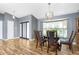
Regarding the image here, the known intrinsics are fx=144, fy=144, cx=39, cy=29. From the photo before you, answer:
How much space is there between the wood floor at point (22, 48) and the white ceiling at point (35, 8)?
0.54 metres

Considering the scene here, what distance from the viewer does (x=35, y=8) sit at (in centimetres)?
289

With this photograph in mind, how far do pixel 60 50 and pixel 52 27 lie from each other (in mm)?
487

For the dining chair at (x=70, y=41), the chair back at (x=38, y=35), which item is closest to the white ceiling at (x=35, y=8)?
the chair back at (x=38, y=35)

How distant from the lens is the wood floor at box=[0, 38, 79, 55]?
Answer: 9.36ft

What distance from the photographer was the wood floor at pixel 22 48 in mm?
2854

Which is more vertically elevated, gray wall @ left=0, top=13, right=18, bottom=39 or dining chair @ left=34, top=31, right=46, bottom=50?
gray wall @ left=0, top=13, right=18, bottom=39

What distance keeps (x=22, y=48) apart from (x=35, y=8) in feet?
2.75

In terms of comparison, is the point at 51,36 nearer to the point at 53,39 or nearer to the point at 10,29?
the point at 53,39

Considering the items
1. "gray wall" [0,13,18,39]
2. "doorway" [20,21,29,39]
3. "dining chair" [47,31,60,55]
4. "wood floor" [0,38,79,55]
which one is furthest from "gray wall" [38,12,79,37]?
"gray wall" [0,13,18,39]

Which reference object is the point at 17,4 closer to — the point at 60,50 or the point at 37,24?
the point at 37,24

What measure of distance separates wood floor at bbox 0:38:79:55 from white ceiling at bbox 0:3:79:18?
1.76 ft

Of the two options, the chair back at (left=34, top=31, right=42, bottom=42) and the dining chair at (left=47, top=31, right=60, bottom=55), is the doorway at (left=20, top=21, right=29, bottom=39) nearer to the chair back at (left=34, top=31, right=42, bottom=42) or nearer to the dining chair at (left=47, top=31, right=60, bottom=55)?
the chair back at (left=34, top=31, right=42, bottom=42)

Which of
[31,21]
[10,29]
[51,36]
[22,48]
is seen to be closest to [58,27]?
[51,36]
